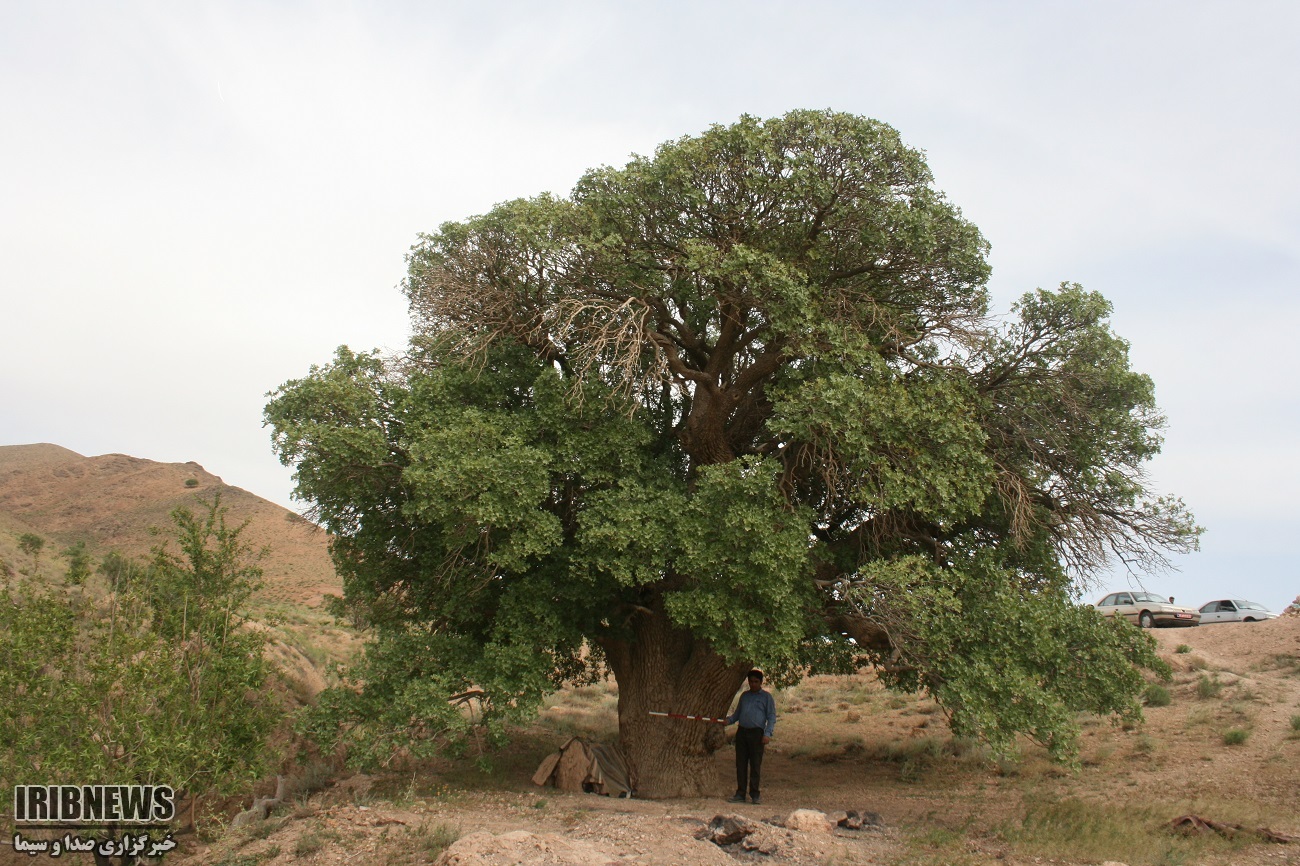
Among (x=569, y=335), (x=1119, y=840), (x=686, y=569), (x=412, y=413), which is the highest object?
(x=569, y=335)

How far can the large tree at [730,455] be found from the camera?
35.2 feet

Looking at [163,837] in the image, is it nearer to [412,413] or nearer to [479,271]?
[412,413]

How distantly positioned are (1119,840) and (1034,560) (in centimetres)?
461

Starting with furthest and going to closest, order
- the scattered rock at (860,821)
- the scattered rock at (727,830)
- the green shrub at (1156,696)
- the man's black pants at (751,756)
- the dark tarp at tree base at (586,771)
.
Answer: the green shrub at (1156,696) → the dark tarp at tree base at (586,771) → the man's black pants at (751,756) → the scattered rock at (860,821) → the scattered rock at (727,830)

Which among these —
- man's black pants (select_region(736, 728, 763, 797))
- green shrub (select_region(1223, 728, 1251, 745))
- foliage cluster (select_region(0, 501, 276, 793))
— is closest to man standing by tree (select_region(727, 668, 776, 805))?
man's black pants (select_region(736, 728, 763, 797))

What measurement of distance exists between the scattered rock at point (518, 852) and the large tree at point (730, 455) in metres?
3.26

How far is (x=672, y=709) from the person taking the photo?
43.5 ft

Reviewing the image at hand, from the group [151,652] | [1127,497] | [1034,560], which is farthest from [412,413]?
[1127,497]

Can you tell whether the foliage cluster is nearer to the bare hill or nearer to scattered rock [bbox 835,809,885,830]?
scattered rock [bbox 835,809,885,830]

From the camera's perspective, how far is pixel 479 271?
41.3ft

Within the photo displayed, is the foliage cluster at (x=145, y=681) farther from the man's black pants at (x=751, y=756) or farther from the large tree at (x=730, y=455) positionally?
the man's black pants at (x=751, y=756)

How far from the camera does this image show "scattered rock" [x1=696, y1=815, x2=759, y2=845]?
8.83 m

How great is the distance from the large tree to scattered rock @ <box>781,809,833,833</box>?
191 centimetres

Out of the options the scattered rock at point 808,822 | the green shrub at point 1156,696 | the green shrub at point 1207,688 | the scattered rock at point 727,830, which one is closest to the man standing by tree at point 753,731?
the scattered rock at point 808,822
